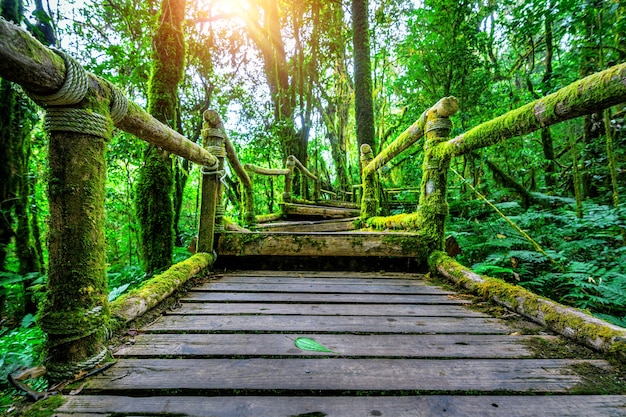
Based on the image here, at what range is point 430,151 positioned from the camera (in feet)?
8.51

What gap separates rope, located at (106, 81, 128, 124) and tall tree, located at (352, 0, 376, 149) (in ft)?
19.0

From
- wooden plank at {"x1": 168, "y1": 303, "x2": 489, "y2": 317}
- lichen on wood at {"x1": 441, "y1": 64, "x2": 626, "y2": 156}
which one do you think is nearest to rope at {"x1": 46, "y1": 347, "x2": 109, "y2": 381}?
wooden plank at {"x1": 168, "y1": 303, "x2": 489, "y2": 317}

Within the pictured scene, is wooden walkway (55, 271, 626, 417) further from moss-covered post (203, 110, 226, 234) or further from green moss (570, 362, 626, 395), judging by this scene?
moss-covered post (203, 110, 226, 234)

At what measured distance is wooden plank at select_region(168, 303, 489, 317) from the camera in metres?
1.52

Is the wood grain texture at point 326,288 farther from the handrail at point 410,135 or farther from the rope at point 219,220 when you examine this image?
the handrail at point 410,135

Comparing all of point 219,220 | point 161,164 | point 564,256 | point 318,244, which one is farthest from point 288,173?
point 564,256

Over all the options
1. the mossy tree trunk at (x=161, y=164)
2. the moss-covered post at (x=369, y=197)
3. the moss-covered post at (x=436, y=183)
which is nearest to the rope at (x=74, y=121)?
the moss-covered post at (x=436, y=183)

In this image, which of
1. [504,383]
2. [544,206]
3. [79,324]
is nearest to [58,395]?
[79,324]

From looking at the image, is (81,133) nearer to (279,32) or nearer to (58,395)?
(58,395)

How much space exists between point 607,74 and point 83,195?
2.08 metres

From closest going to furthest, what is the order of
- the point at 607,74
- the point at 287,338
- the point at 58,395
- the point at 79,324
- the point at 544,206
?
the point at 58,395
the point at 79,324
the point at 607,74
the point at 287,338
the point at 544,206

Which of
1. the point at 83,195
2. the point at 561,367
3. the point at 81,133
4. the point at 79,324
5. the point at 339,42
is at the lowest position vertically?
the point at 561,367

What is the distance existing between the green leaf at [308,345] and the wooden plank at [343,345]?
0.06ft

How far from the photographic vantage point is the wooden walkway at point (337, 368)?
0.80 meters
